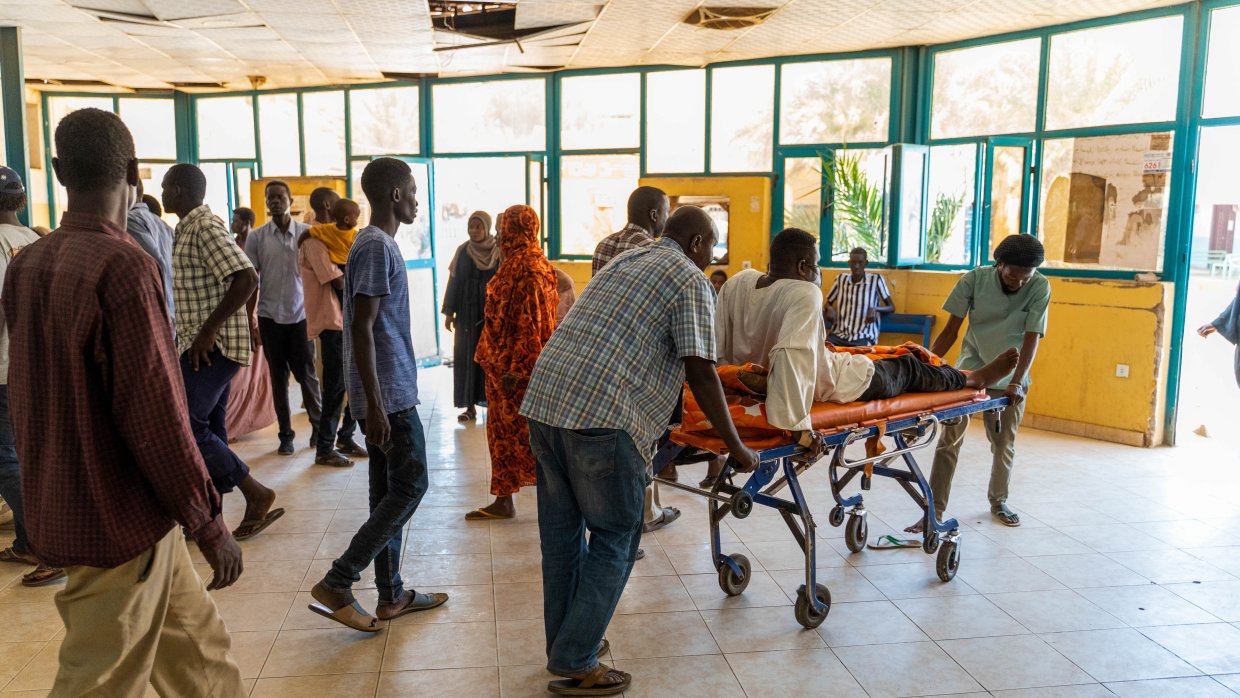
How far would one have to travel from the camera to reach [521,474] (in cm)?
496

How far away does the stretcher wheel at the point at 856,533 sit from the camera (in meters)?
4.58

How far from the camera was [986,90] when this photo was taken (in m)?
8.28

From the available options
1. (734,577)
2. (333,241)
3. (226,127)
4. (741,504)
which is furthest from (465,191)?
(741,504)

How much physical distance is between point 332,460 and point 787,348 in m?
3.76

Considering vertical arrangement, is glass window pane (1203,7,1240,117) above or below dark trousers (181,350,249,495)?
above

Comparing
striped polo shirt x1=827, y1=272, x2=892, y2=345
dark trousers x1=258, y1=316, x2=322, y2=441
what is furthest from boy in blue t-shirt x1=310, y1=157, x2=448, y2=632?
striped polo shirt x1=827, y1=272, x2=892, y2=345

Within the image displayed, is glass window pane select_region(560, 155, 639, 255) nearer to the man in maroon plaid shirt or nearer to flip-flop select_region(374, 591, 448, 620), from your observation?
flip-flop select_region(374, 591, 448, 620)

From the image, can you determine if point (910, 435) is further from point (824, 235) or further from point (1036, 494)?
point (824, 235)

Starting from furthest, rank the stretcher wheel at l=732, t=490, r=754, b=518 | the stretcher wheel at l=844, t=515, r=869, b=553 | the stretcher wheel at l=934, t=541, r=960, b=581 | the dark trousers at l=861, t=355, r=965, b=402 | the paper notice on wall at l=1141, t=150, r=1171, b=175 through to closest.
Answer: the paper notice on wall at l=1141, t=150, r=1171, b=175, the stretcher wheel at l=844, t=515, r=869, b=553, the stretcher wheel at l=934, t=541, r=960, b=581, the dark trousers at l=861, t=355, r=965, b=402, the stretcher wheel at l=732, t=490, r=754, b=518

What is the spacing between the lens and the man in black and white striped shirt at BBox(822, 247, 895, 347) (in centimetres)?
792

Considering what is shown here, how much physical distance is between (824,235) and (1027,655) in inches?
251

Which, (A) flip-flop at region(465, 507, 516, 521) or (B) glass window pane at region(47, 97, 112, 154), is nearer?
(A) flip-flop at region(465, 507, 516, 521)

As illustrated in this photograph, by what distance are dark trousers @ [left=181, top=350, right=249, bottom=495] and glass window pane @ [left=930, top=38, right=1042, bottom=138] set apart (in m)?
6.74

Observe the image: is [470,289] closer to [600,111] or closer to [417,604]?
[417,604]
